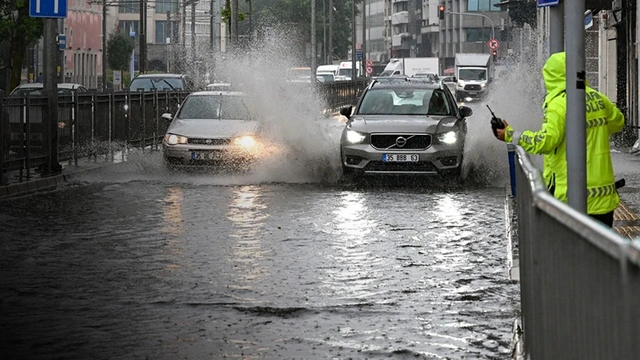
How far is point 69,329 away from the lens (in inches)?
346

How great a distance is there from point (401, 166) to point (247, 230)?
6594mm

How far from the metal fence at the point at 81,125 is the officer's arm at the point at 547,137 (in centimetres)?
1295

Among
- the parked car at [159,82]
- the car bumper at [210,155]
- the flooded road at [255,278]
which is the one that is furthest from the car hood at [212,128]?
the parked car at [159,82]

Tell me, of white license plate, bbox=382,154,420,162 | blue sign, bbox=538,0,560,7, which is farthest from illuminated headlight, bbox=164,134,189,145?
A: blue sign, bbox=538,0,560,7

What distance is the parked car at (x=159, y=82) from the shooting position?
4175cm

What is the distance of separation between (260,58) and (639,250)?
1171 inches

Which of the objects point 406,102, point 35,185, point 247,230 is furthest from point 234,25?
point 247,230

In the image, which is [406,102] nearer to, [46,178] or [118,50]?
[46,178]

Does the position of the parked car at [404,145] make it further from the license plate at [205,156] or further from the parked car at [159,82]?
the parked car at [159,82]

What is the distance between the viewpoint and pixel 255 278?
11.3m

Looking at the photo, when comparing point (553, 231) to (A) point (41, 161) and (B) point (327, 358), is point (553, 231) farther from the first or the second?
(A) point (41, 161)

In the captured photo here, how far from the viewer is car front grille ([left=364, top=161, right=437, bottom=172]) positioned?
843 inches

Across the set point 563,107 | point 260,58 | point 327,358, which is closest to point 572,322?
point 327,358

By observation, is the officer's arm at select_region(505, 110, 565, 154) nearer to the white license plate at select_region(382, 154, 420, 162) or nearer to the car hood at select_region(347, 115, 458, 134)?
the white license plate at select_region(382, 154, 420, 162)
